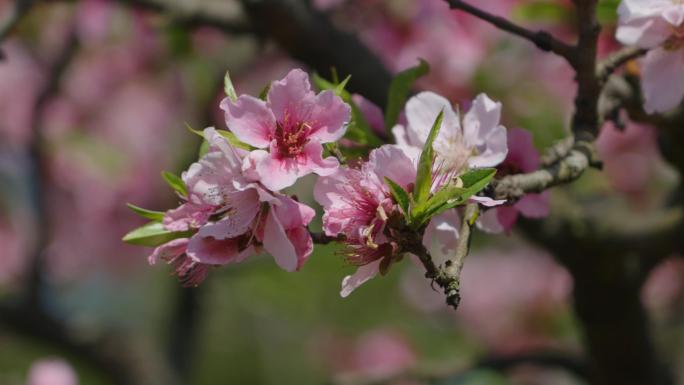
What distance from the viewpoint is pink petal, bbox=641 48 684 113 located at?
1.14 meters

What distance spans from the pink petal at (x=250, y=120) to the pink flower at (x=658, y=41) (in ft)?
1.34

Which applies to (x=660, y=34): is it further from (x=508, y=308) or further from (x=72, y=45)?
(x=508, y=308)

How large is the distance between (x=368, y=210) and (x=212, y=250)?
0.16m

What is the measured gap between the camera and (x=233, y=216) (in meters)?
0.97

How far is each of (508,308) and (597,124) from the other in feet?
9.04

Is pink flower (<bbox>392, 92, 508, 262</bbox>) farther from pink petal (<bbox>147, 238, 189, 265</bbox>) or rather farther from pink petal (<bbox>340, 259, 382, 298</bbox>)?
pink petal (<bbox>147, 238, 189, 265</bbox>)

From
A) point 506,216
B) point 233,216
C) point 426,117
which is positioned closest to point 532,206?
point 506,216

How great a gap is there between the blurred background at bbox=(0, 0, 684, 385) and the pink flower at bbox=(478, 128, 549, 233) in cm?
15

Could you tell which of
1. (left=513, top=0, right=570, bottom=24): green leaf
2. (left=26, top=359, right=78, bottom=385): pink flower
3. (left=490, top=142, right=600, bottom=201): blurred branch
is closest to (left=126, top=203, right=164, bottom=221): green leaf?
(left=490, top=142, right=600, bottom=201): blurred branch

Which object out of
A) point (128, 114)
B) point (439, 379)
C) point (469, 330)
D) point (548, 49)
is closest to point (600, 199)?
point (439, 379)

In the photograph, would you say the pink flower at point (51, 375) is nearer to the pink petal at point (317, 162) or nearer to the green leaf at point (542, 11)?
the green leaf at point (542, 11)

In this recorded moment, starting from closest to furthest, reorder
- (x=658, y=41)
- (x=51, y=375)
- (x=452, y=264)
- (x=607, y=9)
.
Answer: (x=452, y=264) < (x=658, y=41) < (x=607, y=9) < (x=51, y=375)

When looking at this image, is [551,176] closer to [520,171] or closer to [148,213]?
[520,171]

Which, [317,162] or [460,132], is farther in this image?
[460,132]
